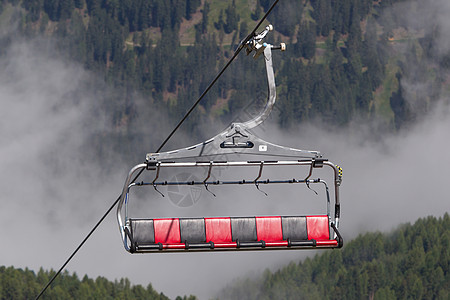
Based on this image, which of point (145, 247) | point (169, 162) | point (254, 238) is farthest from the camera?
point (254, 238)

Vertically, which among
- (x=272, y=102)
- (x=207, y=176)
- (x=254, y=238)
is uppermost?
(x=272, y=102)

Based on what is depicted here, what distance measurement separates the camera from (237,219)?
108 feet

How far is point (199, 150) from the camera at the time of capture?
29375 millimetres

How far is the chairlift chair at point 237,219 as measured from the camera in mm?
29094

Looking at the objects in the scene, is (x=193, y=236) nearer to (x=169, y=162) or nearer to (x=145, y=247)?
(x=145, y=247)

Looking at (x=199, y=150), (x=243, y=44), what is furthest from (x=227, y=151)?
(x=243, y=44)

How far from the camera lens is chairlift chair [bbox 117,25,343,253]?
29.1 m

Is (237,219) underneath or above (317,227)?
above

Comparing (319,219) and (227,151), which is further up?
(227,151)

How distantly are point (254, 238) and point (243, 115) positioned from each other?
145 inches

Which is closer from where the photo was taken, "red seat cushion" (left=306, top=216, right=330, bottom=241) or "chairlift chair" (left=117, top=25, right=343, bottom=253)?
"chairlift chair" (left=117, top=25, right=343, bottom=253)

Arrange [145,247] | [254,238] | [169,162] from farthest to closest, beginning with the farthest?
[254,238]
[145,247]
[169,162]

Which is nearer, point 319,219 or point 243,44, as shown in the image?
point 243,44

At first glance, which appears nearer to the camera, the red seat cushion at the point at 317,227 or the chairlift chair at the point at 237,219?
the chairlift chair at the point at 237,219
